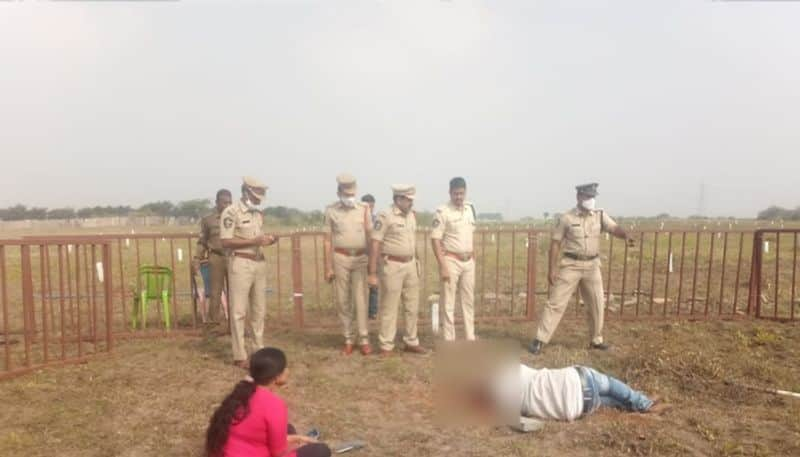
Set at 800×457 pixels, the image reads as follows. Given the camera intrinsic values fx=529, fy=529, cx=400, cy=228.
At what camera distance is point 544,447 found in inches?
147

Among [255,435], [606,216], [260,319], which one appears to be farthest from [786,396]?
[260,319]

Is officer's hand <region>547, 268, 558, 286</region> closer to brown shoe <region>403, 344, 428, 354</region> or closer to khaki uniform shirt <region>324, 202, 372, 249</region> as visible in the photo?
brown shoe <region>403, 344, 428, 354</region>

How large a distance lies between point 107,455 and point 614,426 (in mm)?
3702

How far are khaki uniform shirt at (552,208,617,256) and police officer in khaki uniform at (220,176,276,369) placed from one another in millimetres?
3340

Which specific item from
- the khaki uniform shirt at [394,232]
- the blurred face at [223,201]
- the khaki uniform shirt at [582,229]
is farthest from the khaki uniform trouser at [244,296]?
the khaki uniform shirt at [582,229]

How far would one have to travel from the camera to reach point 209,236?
698 cm

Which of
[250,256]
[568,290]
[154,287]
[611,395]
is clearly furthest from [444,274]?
[154,287]

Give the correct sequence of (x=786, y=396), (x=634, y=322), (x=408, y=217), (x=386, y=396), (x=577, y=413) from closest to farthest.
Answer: (x=577, y=413) → (x=786, y=396) → (x=386, y=396) → (x=408, y=217) → (x=634, y=322)

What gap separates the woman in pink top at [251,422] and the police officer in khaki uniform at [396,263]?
302cm

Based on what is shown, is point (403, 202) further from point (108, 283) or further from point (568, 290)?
point (108, 283)

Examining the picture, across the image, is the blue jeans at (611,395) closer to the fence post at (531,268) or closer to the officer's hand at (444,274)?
the officer's hand at (444,274)

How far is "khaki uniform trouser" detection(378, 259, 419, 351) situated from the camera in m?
6.03

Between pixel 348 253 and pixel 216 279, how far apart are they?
2039 mm

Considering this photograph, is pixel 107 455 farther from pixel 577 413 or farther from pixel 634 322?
pixel 634 322
